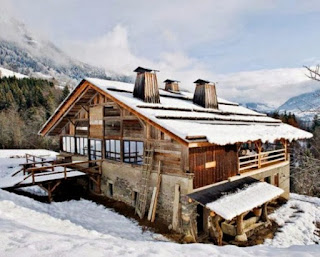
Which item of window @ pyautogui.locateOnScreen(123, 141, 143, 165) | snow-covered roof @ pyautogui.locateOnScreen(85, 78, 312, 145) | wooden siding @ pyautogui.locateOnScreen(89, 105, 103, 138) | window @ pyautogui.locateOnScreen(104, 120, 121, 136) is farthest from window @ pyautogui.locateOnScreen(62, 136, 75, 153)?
snow-covered roof @ pyautogui.locateOnScreen(85, 78, 312, 145)

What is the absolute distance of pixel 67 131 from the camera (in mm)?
20438

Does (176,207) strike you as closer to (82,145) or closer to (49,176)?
(49,176)

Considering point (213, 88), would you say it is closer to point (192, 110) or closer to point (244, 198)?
point (192, 110)

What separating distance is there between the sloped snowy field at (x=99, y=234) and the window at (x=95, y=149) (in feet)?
10.9

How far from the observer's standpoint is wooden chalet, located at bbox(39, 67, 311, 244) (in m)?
11.9

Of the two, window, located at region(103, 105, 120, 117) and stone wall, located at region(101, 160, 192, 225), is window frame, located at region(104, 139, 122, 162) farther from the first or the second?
window, located at region(103, 105, 120, 117)

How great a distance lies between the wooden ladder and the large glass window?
9.46 ft

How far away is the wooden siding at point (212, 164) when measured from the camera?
39.9 ft

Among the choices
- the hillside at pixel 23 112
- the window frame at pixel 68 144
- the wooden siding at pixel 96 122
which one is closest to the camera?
the wooden siding at pixel 96 122

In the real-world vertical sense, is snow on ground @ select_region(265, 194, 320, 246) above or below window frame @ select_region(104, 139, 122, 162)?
below

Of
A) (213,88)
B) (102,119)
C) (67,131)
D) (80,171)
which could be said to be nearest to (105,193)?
(80,171)

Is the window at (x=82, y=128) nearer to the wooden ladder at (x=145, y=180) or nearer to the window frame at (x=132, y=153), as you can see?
the window frame at (x=132, y=153)

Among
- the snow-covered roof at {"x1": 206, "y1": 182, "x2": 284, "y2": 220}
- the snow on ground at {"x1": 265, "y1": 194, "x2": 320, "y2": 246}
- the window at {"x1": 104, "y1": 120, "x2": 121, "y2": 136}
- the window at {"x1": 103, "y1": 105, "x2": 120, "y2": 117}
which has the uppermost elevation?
the window at {"x1": 103, "y1": 105, "x2": 120, "y2": 117}

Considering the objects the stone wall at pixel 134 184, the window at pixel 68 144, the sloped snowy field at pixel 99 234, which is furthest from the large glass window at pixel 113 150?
the window at pixel 68 144
